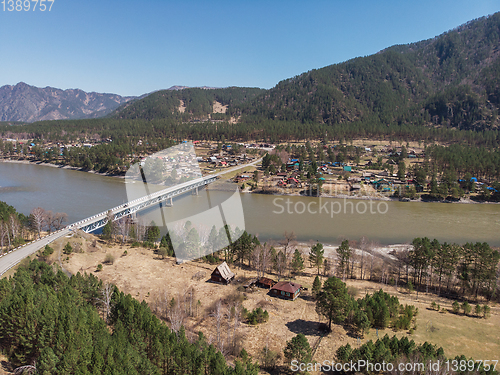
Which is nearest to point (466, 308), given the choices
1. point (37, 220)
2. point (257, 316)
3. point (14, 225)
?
point (257, 316)

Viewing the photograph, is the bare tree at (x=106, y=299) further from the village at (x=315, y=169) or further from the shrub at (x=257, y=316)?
the village at (x=315, y=169)

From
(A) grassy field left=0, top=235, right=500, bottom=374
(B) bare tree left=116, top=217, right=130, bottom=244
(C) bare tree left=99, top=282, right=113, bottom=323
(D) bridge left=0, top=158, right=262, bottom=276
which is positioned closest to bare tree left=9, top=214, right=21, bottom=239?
(D) bridge left=0, top=158, right=262, bottom=276

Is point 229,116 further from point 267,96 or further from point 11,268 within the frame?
point 11,268

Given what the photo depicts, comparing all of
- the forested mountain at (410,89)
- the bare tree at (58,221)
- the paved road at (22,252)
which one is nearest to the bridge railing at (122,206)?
the paved road at (22,252)

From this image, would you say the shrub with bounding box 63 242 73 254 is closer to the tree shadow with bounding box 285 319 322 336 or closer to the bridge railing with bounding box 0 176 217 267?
the bridge railing with bounding box 0 176 217 267

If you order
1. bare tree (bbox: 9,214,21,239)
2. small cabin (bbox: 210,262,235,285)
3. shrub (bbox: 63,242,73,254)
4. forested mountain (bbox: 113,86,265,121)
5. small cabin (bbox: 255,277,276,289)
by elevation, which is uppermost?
forested mountain (bbox: 113,86,265,121)
